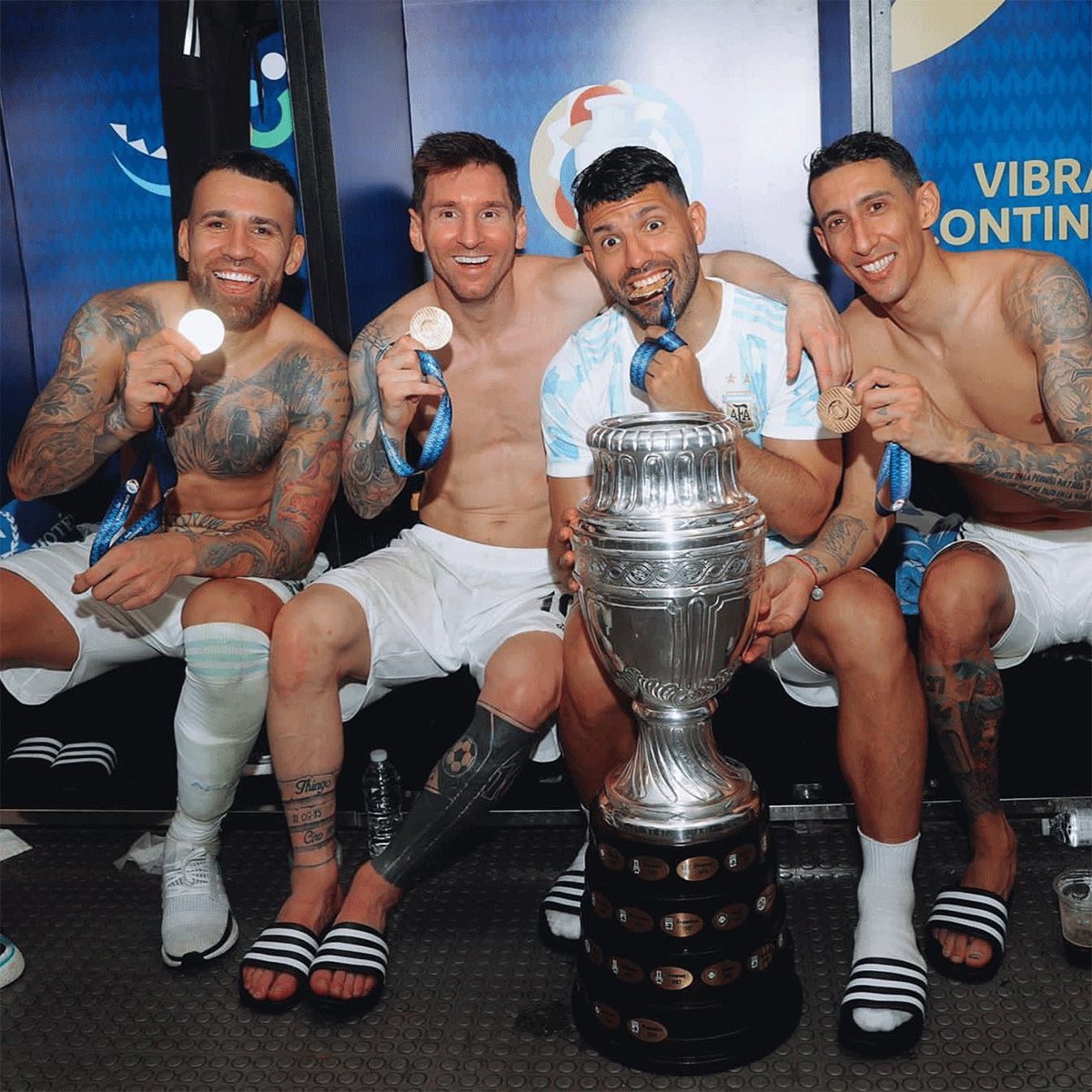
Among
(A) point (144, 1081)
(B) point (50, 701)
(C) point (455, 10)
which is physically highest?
(C) point (455, 10)

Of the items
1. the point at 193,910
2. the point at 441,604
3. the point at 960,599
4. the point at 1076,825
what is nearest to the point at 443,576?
the point at 441,604

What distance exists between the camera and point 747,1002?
1.73 metres

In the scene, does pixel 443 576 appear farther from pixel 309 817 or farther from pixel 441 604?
pixel 309 817

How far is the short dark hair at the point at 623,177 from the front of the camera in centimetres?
215

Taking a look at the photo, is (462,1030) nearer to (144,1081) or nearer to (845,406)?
(144,1081)

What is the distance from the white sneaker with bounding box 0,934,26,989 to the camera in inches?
81.5

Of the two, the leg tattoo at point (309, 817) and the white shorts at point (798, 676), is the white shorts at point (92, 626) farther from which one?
the white shorts at point (798, 676)

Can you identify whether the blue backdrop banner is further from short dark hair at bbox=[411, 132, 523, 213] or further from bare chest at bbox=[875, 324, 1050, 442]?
short dark hair at bbox=[411, 132, 523, 213]

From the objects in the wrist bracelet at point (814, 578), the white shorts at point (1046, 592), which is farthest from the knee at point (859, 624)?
the white shorts at point (1046, 592)

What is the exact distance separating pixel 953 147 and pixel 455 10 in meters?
1.29

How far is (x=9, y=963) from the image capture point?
6.83 ft

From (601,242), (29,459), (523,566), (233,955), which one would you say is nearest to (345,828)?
(233,955)

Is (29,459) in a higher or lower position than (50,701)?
higher

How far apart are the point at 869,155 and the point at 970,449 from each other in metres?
0.62
